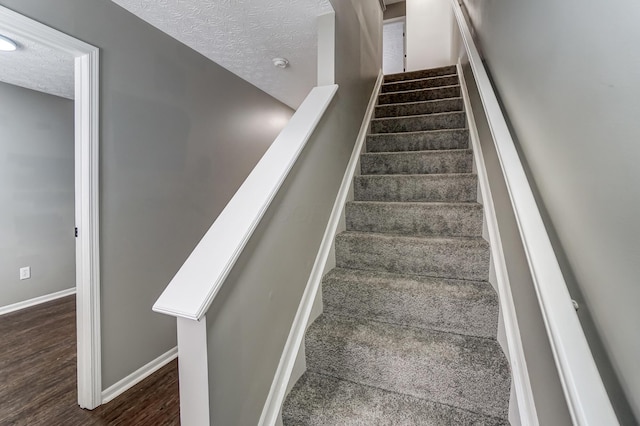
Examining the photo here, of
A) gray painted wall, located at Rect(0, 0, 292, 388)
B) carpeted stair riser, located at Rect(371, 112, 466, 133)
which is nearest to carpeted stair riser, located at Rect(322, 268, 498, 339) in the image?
gray painted wall, located at Rect(0, 0, 292, 388)

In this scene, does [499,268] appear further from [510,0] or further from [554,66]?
[510,0]

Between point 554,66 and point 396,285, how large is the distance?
1.01 metres

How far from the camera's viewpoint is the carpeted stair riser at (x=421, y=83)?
113 inches

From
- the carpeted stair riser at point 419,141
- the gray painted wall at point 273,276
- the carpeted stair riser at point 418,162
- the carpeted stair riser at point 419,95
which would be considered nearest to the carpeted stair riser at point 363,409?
the gray painted wall at point 273,276

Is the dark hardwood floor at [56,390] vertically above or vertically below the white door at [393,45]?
below

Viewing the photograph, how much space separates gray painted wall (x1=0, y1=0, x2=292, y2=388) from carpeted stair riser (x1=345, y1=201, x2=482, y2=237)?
1.30m

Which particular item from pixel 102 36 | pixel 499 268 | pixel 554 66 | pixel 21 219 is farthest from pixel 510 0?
pixel 21 219

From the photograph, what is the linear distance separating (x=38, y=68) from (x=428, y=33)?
4.66 meters

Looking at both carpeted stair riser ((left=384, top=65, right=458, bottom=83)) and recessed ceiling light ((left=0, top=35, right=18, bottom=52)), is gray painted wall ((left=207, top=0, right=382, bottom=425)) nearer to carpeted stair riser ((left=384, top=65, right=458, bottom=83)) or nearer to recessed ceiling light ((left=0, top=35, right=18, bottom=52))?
carpeted stair riser ((left=384, top=65, right=458, bottom=83))

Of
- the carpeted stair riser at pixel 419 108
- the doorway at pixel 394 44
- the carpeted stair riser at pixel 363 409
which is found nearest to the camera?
the carpeted stair riser at pixel 363 409

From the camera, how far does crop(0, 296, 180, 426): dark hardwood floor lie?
1449 millimetres

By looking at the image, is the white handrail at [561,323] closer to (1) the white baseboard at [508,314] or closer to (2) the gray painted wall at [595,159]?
(2) the gray painted wall at [595,159]

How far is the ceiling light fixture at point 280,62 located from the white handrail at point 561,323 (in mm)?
2024

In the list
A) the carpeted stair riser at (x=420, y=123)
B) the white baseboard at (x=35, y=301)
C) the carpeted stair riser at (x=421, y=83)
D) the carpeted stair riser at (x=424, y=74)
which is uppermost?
the carpeted stair riser at (x=424, y=74)
